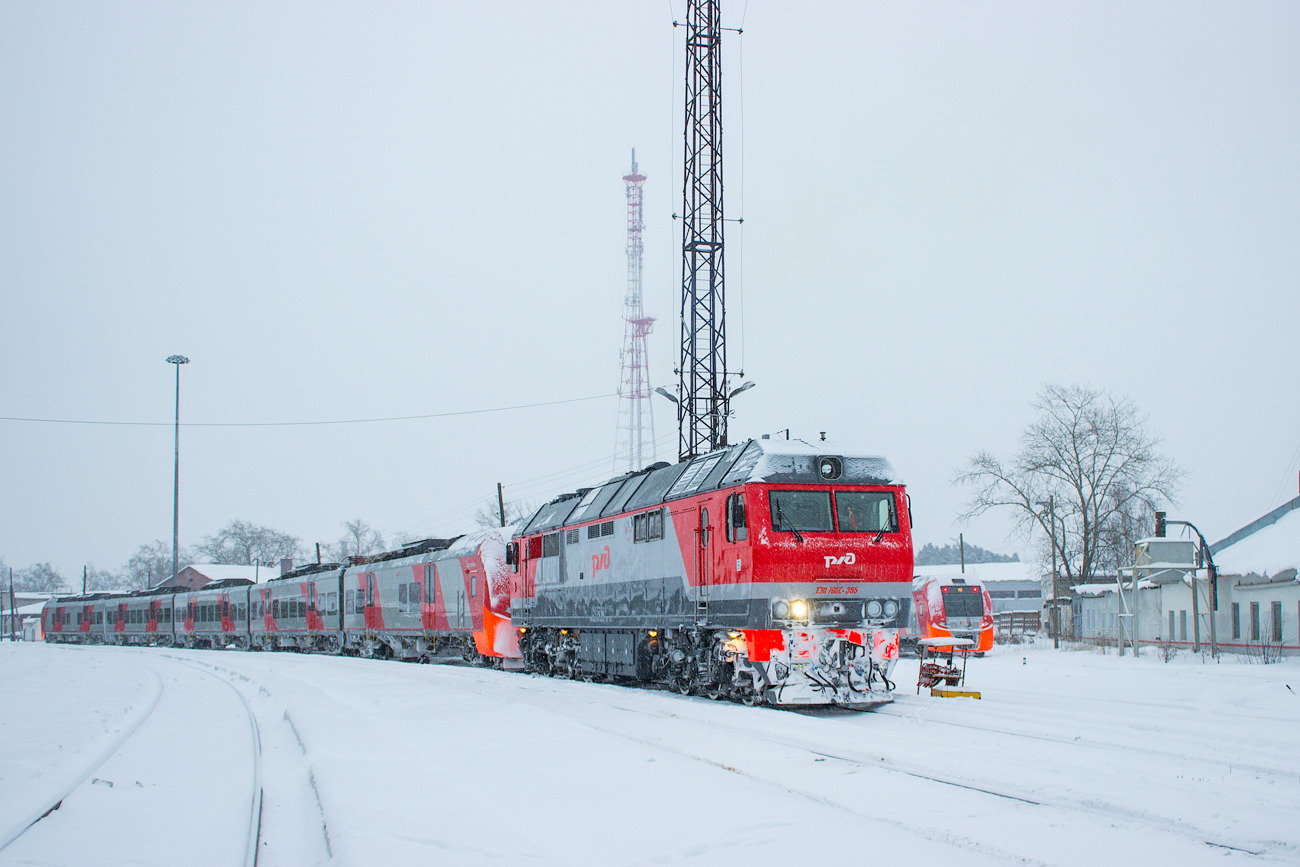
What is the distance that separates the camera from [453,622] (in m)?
28.9

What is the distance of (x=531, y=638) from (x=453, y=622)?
469 centimetres

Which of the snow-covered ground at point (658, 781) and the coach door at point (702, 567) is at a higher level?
the coach door at point (702, 567)

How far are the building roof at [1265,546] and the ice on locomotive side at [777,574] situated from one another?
61.1ft

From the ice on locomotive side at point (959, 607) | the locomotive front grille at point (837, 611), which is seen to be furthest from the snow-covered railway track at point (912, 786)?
the ice on locomotive side at point (959, 607)

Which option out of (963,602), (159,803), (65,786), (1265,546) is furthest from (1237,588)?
(65,786)

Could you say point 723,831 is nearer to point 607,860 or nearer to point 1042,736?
point 607,860

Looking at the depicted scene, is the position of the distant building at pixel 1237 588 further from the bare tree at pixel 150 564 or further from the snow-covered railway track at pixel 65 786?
the bare tree at pixel 150 564

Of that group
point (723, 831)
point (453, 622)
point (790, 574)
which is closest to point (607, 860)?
point (723, 831)

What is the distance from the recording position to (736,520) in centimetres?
1517

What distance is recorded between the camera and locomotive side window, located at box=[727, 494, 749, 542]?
15.1 metres

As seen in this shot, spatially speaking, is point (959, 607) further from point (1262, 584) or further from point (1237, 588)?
point (1262, 584)

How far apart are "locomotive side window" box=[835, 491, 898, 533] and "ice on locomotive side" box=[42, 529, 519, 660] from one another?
1342cm

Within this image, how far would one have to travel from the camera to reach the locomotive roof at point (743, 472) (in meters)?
15.3

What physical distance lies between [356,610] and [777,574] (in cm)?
2663
